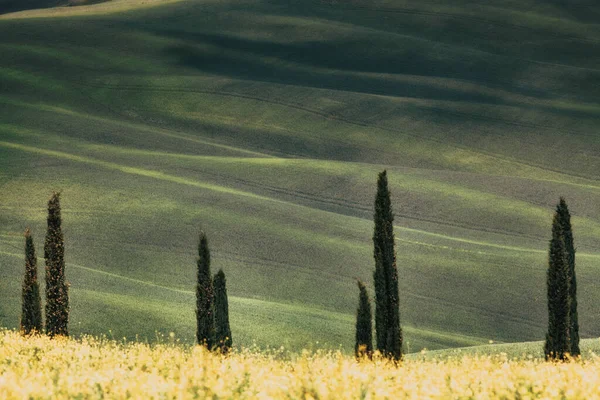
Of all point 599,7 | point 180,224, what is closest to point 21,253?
point 180,224

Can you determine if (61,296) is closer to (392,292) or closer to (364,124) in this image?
(392,292)

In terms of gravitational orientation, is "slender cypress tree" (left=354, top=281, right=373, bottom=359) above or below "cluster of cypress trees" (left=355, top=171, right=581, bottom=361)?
below

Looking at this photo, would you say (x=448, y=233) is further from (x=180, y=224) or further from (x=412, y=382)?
(x=412, y=382)

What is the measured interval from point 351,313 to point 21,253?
65.2ft

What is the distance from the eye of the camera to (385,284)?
25.5m

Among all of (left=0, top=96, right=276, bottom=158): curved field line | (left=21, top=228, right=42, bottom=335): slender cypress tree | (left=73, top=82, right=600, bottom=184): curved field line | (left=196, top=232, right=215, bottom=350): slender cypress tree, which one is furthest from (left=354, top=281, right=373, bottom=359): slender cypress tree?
(left=0, top=96, right=276, bottom=158): curved field line

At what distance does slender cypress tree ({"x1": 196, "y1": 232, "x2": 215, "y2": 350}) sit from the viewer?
2731 cm

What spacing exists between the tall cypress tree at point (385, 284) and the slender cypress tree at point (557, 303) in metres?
4.10

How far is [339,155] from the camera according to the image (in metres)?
95.0

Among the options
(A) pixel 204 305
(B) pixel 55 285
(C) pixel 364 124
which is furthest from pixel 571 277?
(C) pixel 364 124

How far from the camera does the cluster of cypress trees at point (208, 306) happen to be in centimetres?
2733

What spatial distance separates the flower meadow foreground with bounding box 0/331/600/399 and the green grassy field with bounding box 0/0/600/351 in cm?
3003

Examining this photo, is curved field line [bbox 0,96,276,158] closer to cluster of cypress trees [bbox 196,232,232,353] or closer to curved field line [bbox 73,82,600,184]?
curved field line [bbox 73,82,600,184]

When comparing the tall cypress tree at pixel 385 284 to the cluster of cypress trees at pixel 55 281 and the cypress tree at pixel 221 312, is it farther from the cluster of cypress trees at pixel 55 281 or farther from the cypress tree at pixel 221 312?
the cluster of cypress trees at pixel 55 281
